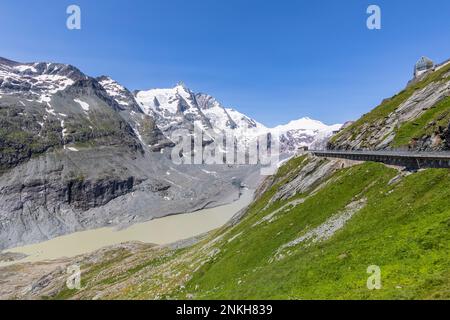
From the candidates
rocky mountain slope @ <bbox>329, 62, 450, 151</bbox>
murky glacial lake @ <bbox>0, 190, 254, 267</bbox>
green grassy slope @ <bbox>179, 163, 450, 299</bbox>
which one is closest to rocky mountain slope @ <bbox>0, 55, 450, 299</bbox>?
green grassy slope @ <bbox>179, 163, 450, 299</bbox>

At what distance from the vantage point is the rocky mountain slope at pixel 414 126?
42.8 m

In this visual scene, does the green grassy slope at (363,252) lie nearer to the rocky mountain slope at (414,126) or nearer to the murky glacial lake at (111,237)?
the rocky mountain slope at (414,126)

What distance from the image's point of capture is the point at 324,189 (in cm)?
4916

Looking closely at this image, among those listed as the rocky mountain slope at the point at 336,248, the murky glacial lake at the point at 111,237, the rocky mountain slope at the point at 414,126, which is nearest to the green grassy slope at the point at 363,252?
the rocky mountain slope at the point at 336,248

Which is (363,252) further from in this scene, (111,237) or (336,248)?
(111,237)

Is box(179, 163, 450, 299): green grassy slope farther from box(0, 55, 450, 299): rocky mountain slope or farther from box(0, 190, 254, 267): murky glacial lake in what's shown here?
box(0, 190, 254, 267): murky glacial lake

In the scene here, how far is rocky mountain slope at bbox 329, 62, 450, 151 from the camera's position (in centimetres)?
4284

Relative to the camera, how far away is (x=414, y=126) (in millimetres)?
53906
